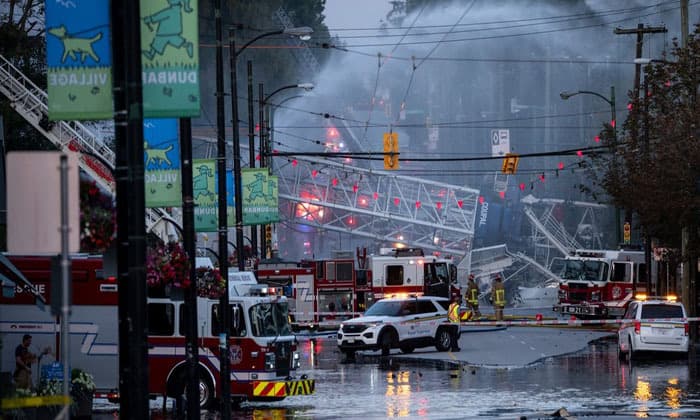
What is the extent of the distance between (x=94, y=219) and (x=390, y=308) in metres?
26.2

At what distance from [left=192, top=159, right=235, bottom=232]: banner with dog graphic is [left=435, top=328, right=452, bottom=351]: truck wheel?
13302 mm

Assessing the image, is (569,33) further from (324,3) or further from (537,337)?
(537,337)

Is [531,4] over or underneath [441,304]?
over

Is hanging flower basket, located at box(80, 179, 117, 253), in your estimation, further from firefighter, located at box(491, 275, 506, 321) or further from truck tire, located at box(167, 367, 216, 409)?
firefighter, located at box(491, 275, 506, 321)

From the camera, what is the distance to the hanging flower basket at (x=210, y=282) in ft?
70.8

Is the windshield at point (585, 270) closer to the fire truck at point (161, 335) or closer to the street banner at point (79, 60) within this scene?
the fire truck at point (161, 335)

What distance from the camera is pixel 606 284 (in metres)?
52.7

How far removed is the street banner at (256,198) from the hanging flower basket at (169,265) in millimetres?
15191

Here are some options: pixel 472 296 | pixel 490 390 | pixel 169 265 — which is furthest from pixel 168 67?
pixel 472 296

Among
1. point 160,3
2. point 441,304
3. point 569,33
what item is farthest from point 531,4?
point 160,3

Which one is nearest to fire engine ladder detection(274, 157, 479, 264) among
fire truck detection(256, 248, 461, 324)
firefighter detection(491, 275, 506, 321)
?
fire truck detection(256, 248, 461, 324)

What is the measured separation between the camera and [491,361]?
112 ft

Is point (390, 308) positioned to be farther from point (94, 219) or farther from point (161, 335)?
point (94, 219)

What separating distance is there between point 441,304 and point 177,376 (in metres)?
15.5
